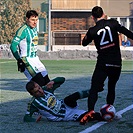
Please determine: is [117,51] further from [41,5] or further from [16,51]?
[41,5]

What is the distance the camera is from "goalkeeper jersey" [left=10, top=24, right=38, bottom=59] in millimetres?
11352

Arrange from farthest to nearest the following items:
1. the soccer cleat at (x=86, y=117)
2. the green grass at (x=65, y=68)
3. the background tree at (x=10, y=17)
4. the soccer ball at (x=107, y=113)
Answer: the background tree at (x=10, y=17) < the green grass at (x=65, y=68) < the soccer ball at (x=107, y=113) < the soccer cleat at (x=86, y=117)

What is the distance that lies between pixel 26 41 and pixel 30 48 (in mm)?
144

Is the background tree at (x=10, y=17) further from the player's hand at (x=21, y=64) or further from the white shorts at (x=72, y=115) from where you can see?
the white shorts at (x=72, y=115)

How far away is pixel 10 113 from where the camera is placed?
11109 mm

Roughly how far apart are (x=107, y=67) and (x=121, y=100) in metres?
3.30

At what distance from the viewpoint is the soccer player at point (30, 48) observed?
1131 cm

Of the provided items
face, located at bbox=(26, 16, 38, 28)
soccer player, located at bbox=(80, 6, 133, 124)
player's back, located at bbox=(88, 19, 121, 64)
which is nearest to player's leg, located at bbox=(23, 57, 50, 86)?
face, located at bbox=(26, 16, 38, 28)

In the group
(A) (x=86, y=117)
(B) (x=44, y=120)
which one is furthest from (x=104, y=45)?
(B) (x=44, y=120)

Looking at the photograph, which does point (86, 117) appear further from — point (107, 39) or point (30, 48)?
point (30, 48)

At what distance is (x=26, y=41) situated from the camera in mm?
11453

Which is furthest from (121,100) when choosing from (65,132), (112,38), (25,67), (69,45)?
(69,45)

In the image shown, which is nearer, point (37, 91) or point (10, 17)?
point (37, 91)

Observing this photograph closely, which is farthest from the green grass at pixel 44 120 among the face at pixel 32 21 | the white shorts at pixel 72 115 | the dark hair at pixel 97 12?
the dark hair at pixel 97 12
